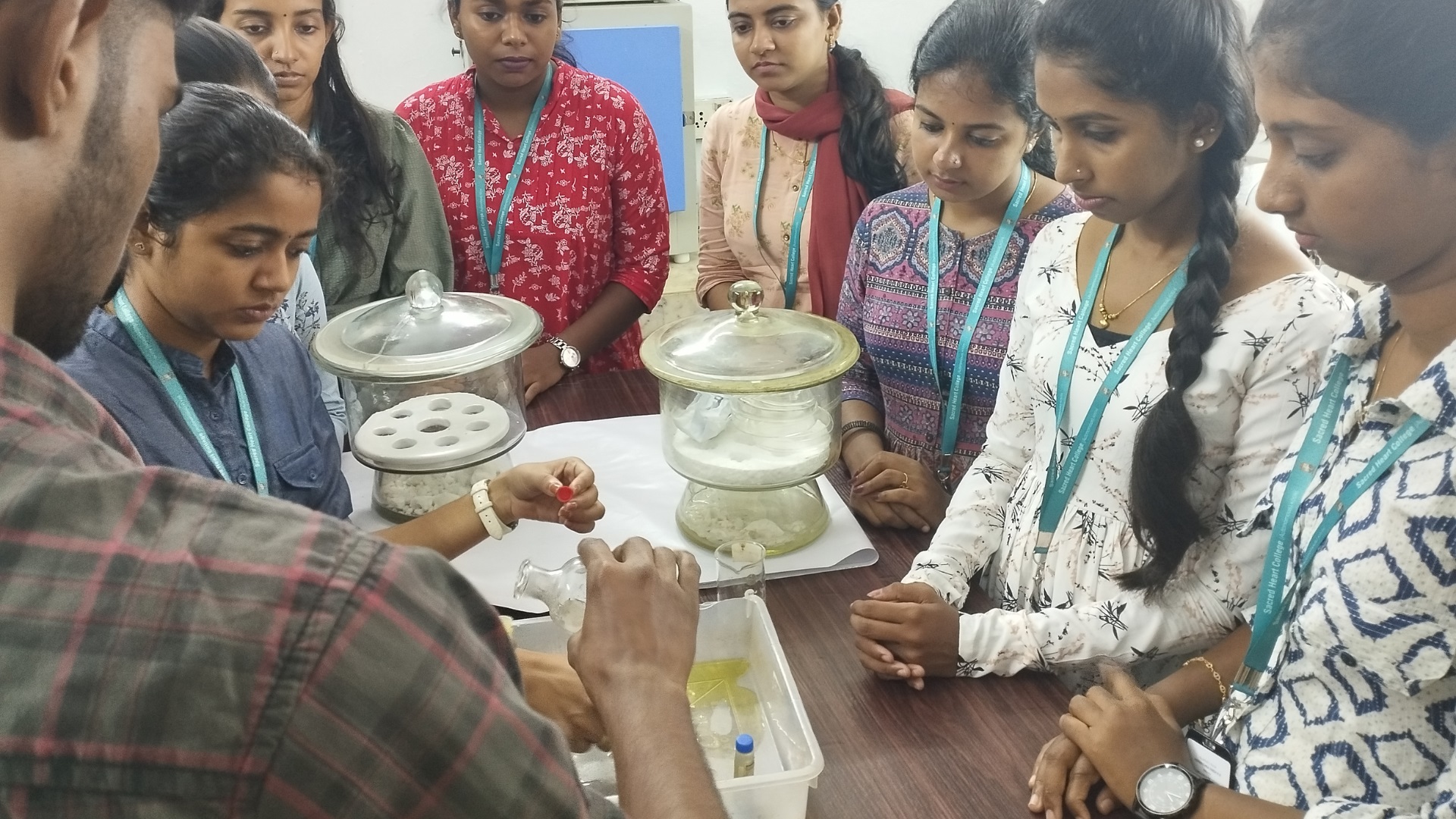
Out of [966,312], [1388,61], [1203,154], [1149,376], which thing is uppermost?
[1388,61]

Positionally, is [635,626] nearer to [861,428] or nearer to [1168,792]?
[1168,792]

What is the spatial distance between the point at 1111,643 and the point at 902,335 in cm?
70

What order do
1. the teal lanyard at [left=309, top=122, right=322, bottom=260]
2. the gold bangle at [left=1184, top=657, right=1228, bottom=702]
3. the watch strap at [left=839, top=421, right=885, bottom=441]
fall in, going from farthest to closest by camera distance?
the teal lanyard at [left=309, top=122, right=322, bottom=260] → the watch strap at [left=839, top=421, right=885, bottom=441] → the gold bangle at [left=1184, top=657, right=1228, bottom=702]

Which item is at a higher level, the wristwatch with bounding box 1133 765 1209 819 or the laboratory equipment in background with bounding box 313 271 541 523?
the laboratory equipment in background with bounding box 313 271 541 523

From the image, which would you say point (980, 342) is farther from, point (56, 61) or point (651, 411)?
point (56, 61)

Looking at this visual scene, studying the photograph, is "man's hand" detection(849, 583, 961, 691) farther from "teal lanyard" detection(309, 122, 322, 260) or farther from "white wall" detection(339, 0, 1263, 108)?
"white wall" detection(339, 0, 1263, 108)

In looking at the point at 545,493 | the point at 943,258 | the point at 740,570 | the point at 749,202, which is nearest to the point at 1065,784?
the point at 740,570

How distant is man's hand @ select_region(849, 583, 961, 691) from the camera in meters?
1.23

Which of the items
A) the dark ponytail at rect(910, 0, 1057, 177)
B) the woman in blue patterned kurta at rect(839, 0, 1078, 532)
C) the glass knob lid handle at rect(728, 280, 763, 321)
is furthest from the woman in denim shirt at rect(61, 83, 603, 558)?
the dark ponytail at rect(910, 0, 1057, 177)

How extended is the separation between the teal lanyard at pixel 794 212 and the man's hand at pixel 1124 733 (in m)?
1.38

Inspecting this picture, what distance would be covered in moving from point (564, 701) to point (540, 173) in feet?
4.76

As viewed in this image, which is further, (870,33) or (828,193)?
(870,33)

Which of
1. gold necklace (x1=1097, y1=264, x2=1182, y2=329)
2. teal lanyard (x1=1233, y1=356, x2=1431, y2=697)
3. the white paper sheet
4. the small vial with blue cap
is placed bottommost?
the white paper sheet

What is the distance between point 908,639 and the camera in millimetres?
1228
